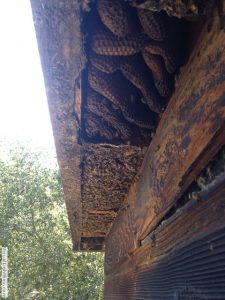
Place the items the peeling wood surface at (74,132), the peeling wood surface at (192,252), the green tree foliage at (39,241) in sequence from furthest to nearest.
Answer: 1. the green tree foliage at (39,241)
2. the peeling wood surface at (74,132)
3. the peeling wood surface at (192,252)

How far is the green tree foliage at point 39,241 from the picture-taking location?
13.9 m

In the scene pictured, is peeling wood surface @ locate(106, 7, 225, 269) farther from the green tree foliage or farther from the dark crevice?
the green tree foliage

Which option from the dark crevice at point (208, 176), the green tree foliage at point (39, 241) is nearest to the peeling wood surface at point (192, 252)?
the dark crevice at point (208, 176)

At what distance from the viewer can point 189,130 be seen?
127 cm

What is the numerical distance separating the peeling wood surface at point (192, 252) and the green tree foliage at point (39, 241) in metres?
12.5

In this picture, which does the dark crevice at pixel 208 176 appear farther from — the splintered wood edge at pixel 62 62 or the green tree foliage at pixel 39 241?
the green tree foliage at pixel 39 241

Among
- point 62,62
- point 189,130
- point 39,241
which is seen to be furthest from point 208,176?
point 39,241

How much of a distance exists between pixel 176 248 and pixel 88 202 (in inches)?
67.0

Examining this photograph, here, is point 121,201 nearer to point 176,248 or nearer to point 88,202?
point 88,202

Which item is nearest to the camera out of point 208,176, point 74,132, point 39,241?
point 208,176

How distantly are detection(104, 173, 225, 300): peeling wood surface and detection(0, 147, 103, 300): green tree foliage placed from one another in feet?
41.1

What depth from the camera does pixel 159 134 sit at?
5.49ft

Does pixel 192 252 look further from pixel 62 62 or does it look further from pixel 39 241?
pixel 39 241

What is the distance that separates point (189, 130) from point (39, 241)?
14.3 metres
